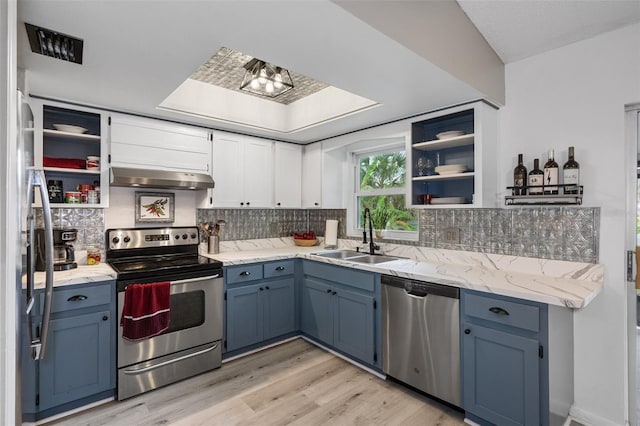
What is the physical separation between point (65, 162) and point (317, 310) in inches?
96.3

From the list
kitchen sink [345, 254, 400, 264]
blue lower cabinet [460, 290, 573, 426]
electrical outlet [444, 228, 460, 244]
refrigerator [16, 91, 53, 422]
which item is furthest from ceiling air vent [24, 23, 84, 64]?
electrical outlet [444, 228, 460, 244]

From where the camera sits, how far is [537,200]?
2.32 m

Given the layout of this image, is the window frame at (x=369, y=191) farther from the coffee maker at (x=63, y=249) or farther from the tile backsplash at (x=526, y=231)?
the coffee maker at (x=63, y=249)

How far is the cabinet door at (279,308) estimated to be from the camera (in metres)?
3.16

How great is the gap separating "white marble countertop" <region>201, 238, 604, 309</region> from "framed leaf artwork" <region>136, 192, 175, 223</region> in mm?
509

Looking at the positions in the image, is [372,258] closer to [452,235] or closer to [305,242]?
[452,235]

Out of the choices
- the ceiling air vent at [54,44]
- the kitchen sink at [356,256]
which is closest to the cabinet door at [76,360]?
the ceiling air vent at [54,44]

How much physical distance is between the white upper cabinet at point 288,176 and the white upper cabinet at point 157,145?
0.81 meters

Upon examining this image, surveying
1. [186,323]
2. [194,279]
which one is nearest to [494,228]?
[194,279]

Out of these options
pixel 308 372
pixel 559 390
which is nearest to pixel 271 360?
pixel 308 372

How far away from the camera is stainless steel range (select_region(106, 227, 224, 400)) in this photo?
238cm

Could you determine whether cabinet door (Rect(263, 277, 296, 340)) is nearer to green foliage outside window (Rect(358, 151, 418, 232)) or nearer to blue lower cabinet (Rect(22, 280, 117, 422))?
green foliage outside window (Rect(358, 151, 418, 232))

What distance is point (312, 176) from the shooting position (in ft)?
12.7

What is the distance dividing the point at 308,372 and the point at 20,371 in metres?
1.96
